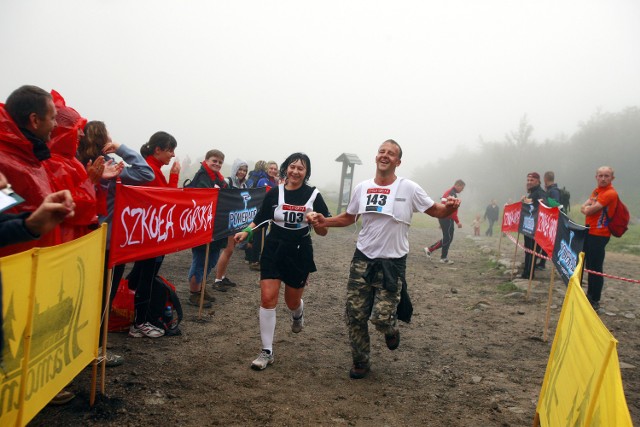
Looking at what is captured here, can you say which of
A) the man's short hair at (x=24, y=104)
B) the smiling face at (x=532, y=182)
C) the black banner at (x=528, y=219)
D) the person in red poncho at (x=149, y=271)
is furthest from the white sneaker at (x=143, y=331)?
the smiling face at (x=532, y=182)

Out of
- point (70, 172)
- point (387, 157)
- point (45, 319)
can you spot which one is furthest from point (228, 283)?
point (45, 319)

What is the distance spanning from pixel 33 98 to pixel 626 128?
1686 inches

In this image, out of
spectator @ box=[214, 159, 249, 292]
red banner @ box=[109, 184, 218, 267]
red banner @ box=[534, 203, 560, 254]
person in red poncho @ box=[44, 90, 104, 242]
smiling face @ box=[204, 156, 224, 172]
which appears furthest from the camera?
Answer: spectator @ box=[214, 159, 249, 292]

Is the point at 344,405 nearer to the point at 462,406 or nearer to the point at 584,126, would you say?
the point at 462,406

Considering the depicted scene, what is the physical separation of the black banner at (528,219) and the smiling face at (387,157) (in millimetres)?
5485

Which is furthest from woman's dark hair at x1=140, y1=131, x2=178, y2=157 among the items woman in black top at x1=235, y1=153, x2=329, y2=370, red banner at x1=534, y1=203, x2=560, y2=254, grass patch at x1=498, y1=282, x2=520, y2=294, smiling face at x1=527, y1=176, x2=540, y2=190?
smiling face at x1=527, y1=176, x2=540, y2=190

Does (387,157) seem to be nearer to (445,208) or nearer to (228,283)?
(445,208)

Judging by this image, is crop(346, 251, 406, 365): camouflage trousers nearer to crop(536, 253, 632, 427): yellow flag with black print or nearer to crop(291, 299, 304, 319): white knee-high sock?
crop(291, 299, 304, 319): white knee-high sock

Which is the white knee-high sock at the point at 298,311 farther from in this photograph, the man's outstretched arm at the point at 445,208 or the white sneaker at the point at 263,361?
the man's outstretched arm at the point at 445,208

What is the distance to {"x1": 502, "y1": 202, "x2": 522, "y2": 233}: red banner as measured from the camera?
10422mm

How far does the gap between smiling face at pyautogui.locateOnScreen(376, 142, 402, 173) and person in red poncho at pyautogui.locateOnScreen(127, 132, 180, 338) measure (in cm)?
224

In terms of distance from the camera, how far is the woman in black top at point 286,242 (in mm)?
4426

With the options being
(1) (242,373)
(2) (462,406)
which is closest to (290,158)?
(1) (242,373)

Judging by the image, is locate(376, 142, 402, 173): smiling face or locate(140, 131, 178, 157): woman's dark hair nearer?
locate(376, 142, 402, 173): smiling face
